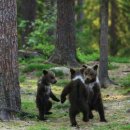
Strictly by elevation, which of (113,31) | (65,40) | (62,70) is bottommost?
(62,70)

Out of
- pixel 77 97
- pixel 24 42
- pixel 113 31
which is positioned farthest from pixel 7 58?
pixel 113 31

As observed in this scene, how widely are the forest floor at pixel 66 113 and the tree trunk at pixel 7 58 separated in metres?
0.51

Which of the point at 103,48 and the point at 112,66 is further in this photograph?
the point at 112,66

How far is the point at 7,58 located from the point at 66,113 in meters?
2.40

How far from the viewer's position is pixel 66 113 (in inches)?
559

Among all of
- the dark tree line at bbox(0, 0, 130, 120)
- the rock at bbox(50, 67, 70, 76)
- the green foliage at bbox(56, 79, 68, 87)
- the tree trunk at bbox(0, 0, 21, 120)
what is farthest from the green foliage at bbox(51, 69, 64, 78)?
the tree trunk at bbox(0, 0, 21, 120)

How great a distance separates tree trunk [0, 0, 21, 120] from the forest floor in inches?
19.9

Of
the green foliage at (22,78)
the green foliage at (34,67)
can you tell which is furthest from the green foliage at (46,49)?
the green foliage at (22,78)

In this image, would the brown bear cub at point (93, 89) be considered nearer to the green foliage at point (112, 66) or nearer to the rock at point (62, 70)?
the rock at point (62, 70)

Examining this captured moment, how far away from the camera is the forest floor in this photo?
40.4ft

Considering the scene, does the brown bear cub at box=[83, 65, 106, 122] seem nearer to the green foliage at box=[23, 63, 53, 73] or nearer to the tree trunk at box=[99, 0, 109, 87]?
the tree trunk at box=[99, 0, 109, 87]

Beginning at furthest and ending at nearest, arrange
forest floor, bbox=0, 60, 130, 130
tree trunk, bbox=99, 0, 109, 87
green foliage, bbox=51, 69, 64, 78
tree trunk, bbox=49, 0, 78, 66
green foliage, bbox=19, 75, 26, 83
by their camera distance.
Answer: tree trunk, bbox=49, 0, 78, 66 → green foliage, bbox=51, 69, 64, 78 → green foliage, bbox=19, 75, 26, 83 → tree trunk, bbox=99, 0, 109, 87 → forest floor, bbox=0, 60, 130, 130

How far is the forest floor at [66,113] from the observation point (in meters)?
12.3

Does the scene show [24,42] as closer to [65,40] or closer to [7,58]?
[65,40]
